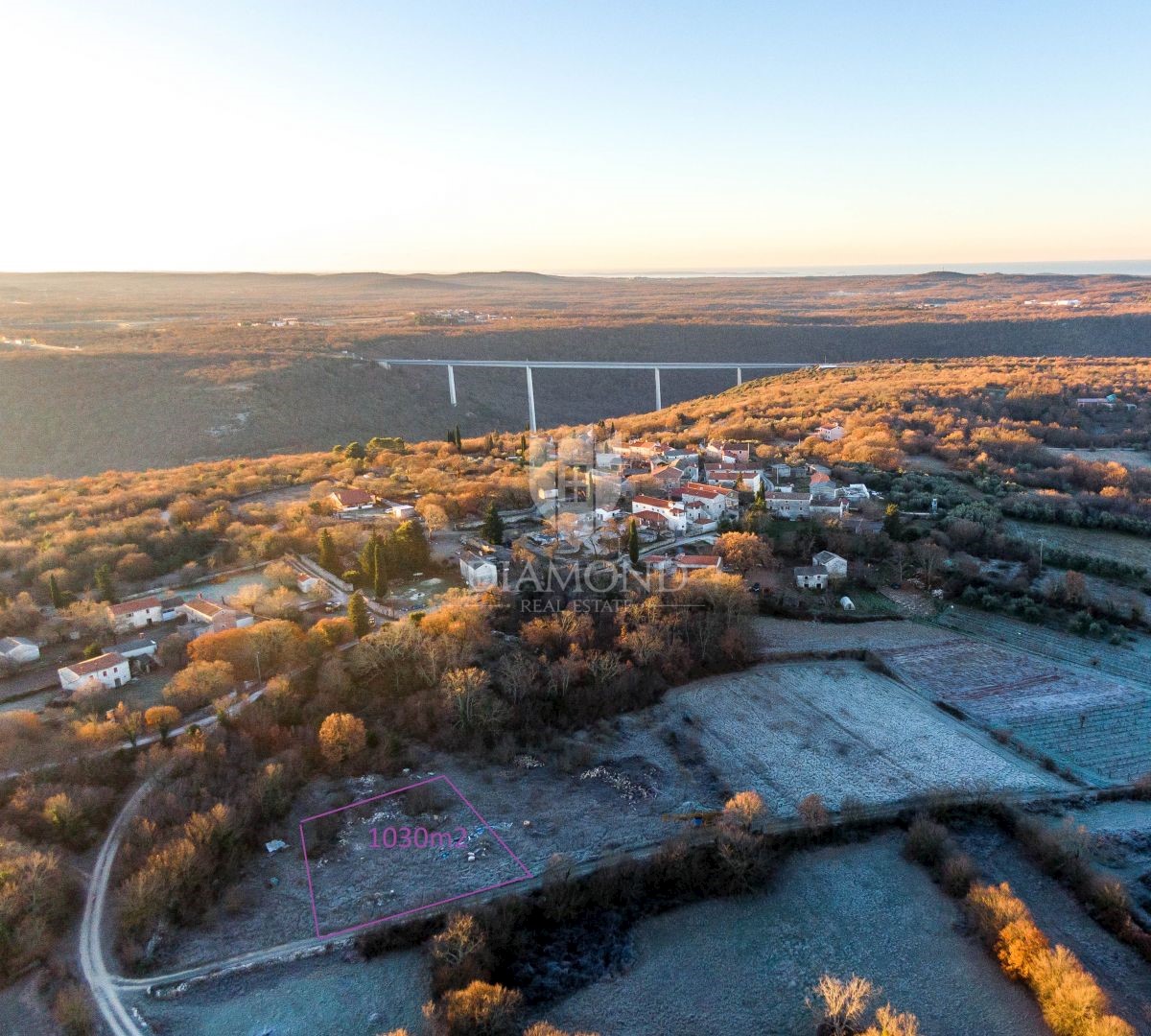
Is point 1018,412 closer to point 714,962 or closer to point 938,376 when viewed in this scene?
point 938,376

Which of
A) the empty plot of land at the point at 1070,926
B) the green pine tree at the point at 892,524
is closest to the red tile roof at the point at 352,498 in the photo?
the green pine tree at the point at 892,524

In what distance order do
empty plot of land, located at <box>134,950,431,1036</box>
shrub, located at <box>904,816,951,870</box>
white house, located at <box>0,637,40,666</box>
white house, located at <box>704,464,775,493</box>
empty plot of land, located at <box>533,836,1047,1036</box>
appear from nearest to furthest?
empty plot of land, located at <box>134,950,431,1036</box>
empty plot of land, located at <box>533,836,1047,1036</box>
shrub, located at <box>904,816,951,870</box>
white house, located at <box>0,637,40,666</box>
white house, located at <box>704,464,775,493</box>

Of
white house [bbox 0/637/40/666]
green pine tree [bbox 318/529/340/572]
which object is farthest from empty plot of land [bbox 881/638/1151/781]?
white house [bbox 0/637/40/666]

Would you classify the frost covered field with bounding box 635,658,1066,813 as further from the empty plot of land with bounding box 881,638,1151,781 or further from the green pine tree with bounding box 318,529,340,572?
the green pine tree with bounding box 318,529,340,572

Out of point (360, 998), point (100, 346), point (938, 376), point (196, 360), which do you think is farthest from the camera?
point (100, 346)

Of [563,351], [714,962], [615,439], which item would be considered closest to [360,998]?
[714,962]
